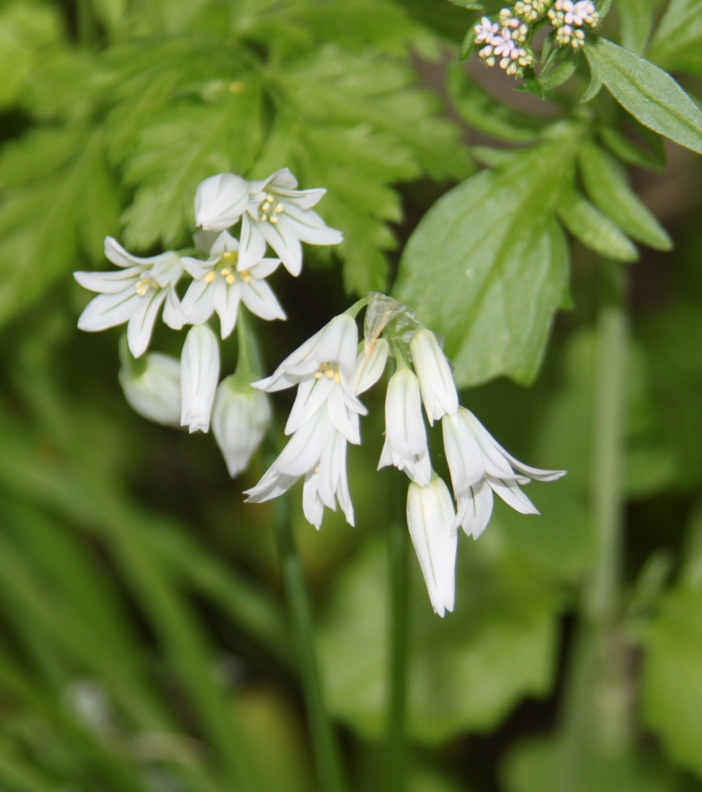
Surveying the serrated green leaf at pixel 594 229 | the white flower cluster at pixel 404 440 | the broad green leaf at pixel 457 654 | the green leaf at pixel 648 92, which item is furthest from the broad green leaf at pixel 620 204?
the broad green leaf at pixel 457 654

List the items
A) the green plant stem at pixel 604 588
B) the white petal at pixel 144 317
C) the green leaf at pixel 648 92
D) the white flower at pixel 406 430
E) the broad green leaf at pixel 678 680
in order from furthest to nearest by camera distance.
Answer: the broad green leaf at pixel 678 680 < the green plant stem at pixel 604 588 < the white petal at pixel 144 317 < the green leaf at pixel 648 92 < the white flower at pixel 406 430

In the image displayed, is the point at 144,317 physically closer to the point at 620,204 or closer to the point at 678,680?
the point at 620,204

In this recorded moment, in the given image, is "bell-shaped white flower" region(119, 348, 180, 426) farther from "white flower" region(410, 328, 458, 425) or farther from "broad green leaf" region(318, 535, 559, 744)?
"broad green leaf" region(318, 535, 559, 744)

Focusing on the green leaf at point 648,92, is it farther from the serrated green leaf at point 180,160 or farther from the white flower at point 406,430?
the serrated green leaf at point 180,160

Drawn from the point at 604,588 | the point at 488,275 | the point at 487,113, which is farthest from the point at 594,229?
the point at 604,588

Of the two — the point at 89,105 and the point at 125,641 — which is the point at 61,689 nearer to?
the point at 125,641
